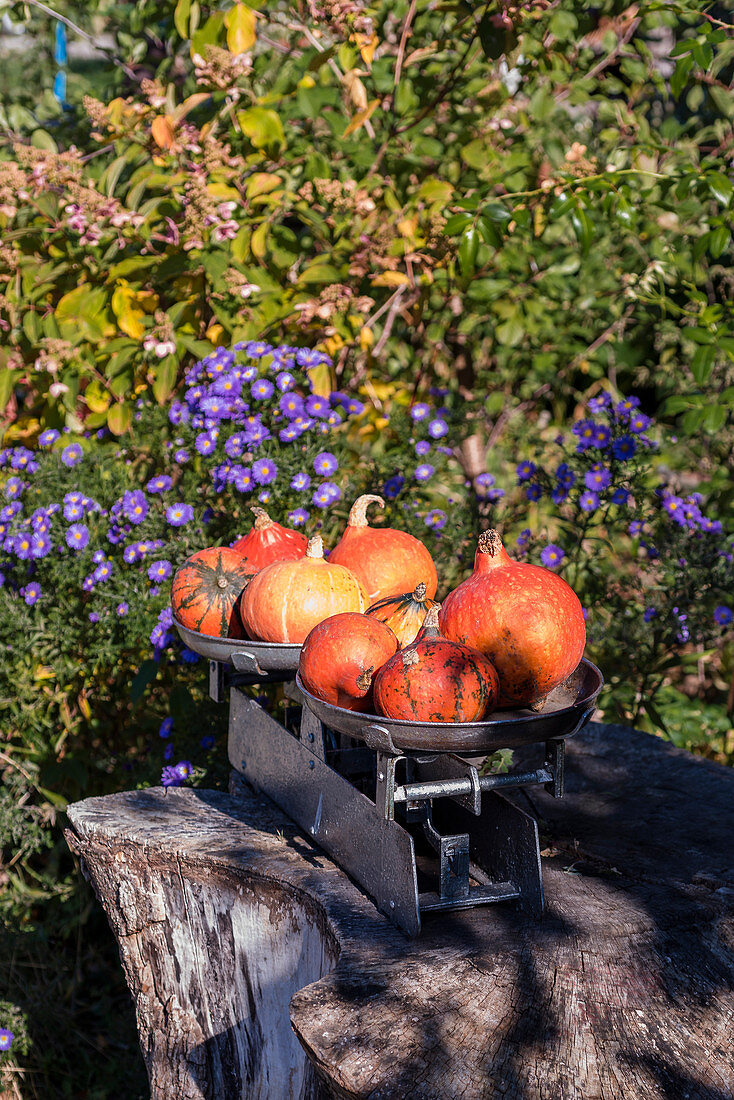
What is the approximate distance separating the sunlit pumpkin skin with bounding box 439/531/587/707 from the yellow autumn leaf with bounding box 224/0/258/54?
2.18 m

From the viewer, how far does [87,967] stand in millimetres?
2982

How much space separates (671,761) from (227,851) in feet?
3.79

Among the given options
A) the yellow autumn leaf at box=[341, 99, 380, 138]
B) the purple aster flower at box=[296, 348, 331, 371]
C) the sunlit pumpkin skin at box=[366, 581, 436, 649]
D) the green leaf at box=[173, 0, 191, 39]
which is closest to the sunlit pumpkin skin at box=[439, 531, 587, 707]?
the sunlit pumpkin skin at box=[366, 581, 436, 649]

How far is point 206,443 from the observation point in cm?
276

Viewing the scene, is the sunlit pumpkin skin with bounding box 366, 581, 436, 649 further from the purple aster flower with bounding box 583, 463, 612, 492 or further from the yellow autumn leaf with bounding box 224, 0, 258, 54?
the yellow autumn leaf with bounding box 224, 0, 258, 54

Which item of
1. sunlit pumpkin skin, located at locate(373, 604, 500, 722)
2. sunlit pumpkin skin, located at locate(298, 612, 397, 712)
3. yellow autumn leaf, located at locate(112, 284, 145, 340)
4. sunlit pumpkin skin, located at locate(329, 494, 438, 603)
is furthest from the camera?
yellow autumn leaf, located at locate(112, 284, 145, 340)

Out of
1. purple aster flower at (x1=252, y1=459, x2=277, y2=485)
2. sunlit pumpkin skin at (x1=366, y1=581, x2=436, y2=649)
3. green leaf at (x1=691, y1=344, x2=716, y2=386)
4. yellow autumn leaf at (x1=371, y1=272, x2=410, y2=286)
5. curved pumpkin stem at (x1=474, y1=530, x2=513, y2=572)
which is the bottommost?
purple aster flower at (x1=252, y1=459, x2=277, y2=485)

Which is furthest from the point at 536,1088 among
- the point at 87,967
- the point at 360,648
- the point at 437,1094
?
the point at 87,967

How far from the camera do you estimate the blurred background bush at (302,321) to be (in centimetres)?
282

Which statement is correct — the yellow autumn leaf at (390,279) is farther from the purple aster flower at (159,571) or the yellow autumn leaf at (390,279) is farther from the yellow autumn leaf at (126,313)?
the purple aster flower at (159,571)

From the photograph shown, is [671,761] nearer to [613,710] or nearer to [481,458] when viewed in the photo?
[613,710]

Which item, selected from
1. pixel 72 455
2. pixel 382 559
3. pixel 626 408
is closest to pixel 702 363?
pixel 626 408

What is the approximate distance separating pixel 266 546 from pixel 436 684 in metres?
0.76

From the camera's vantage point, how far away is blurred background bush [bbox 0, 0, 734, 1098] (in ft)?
9.27
